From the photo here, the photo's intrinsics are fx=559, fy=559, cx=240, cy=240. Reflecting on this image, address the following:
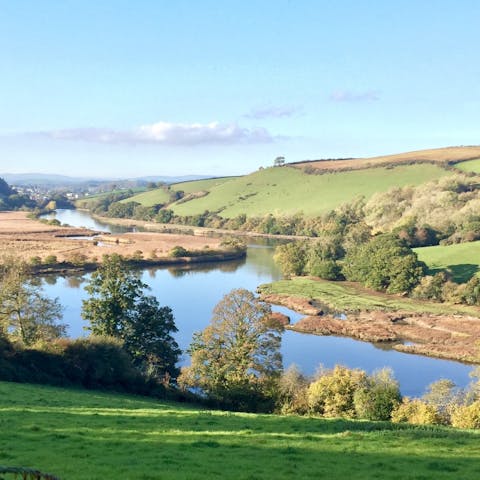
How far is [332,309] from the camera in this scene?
77.6 m

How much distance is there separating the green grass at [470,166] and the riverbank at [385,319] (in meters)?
114

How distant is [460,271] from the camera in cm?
9238

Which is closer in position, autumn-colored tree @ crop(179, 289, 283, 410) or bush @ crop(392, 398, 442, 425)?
bush @ crop(392, 398, 442, 425)

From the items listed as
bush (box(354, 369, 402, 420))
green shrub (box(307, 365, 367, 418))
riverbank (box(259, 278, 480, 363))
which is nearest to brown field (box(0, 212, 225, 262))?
riverbank (box(259, 278, 480, 363))

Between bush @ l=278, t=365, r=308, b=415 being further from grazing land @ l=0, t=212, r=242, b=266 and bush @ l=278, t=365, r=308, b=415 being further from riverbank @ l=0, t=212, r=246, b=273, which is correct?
grazing land @ l=0, t=212, r=242, b=266

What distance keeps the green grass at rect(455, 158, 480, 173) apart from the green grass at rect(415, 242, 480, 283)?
90092 mm

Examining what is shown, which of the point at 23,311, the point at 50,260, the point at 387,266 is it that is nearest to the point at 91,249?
the point at 50,260

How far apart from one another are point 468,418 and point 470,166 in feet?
584

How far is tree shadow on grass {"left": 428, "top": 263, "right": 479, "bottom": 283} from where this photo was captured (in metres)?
89.1

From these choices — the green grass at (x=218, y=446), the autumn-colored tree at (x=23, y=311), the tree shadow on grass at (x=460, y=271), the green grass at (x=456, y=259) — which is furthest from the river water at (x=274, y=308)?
the tree shadow on grass at (x=460, y=271)

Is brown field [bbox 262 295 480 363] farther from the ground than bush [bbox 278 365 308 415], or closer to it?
closer to it

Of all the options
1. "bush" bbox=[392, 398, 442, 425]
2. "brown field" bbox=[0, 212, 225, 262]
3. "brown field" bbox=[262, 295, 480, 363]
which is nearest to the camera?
"bush" bbox=[392, 398, 442, 425]

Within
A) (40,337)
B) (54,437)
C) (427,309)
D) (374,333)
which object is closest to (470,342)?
(374,333)

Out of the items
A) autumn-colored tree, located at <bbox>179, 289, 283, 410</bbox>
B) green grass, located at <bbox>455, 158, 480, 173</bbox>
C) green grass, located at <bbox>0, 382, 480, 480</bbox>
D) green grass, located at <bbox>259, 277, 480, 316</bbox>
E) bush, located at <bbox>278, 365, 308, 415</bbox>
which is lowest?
green grass, located at <bbox>259, 277, 480, 316</bbox>
